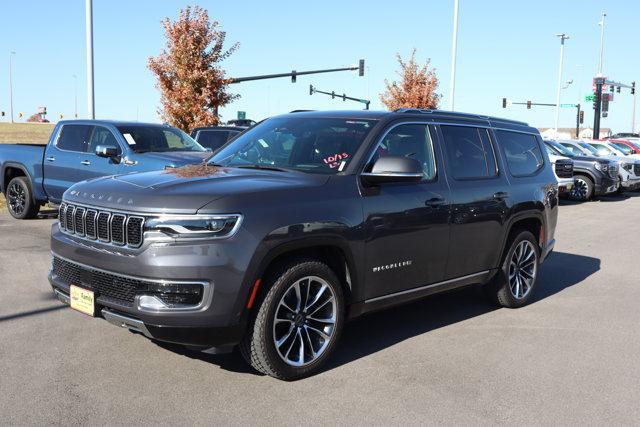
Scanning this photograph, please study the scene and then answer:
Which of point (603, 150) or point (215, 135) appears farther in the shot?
point (603, 150)

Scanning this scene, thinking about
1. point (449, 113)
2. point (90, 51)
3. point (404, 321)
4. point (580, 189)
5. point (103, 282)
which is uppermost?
point (90, 51)

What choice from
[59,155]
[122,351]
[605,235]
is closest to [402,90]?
[605,235]

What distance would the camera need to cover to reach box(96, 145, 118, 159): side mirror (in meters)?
9.88

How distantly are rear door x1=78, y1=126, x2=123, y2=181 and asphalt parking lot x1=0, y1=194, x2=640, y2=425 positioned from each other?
390cm

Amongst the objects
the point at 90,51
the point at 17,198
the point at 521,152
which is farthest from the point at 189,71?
the point at 521,152

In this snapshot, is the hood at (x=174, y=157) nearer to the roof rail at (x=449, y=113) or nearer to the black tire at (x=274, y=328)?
the roof rail at (x=449, y=113)

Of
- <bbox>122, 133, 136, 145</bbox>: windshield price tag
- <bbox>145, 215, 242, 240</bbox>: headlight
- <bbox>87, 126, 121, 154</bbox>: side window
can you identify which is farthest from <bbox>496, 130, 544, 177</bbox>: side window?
<bbox>87, 126, 121, 154</bbox>: side window

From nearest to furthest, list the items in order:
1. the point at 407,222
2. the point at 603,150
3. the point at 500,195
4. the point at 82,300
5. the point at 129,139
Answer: the point at 82,300, the point at 407,222, the point at 500,195, the point at 129,139, the point at 603,150

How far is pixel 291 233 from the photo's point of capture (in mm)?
4184

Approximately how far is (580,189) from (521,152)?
1389 cm

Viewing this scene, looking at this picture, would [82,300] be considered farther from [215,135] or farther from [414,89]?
[414,89]

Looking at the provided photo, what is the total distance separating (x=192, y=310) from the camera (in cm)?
393

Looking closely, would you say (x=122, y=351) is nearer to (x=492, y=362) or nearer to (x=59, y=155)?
(x=492, y=362)

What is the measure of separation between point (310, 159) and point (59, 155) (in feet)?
25.7
